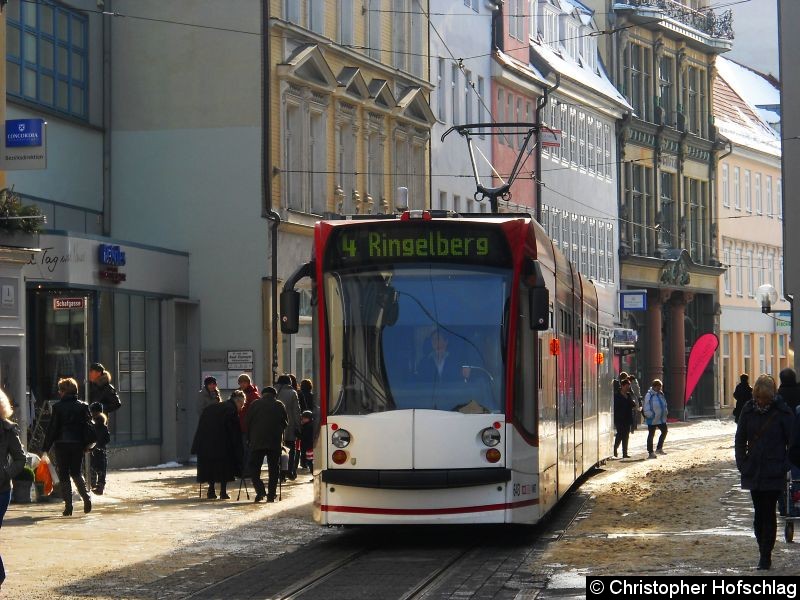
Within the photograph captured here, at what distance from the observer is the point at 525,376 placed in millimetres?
18453

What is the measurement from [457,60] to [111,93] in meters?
16.6

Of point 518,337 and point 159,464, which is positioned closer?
point 518,337

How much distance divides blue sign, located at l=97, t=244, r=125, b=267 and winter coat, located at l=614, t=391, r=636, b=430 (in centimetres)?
1121

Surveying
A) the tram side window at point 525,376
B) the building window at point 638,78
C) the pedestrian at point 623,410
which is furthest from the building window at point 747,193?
the tram side window at point 525,376

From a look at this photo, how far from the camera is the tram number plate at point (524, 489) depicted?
1803 cm

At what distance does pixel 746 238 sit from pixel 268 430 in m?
57.9

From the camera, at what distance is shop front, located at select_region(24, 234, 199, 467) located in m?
32.6

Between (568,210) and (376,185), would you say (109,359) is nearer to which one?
(376,185)

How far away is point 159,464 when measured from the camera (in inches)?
1452

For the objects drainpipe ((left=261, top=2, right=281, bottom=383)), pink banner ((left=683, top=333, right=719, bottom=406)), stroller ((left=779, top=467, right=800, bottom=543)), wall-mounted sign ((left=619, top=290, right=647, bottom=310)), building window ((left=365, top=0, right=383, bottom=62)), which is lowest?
stroller ((left=779, top=467, right=800, bottom=543))

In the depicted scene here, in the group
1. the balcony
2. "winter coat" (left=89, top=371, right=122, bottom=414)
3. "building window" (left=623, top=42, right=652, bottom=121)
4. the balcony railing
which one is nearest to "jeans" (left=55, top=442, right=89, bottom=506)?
"winter coat" (left=89, top=371, right=122, bottom=414)

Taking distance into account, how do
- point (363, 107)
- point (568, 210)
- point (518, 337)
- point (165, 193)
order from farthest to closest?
point (568, 210), point (363, 107), point (165, 193), point (518, 337)

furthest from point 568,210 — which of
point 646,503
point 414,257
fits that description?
point 414,257

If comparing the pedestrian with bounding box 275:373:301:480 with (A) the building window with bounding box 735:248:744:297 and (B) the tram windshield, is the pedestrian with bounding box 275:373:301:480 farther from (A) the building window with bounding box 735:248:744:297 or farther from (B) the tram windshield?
(A) the building window with bounding box 735:248:744:297
